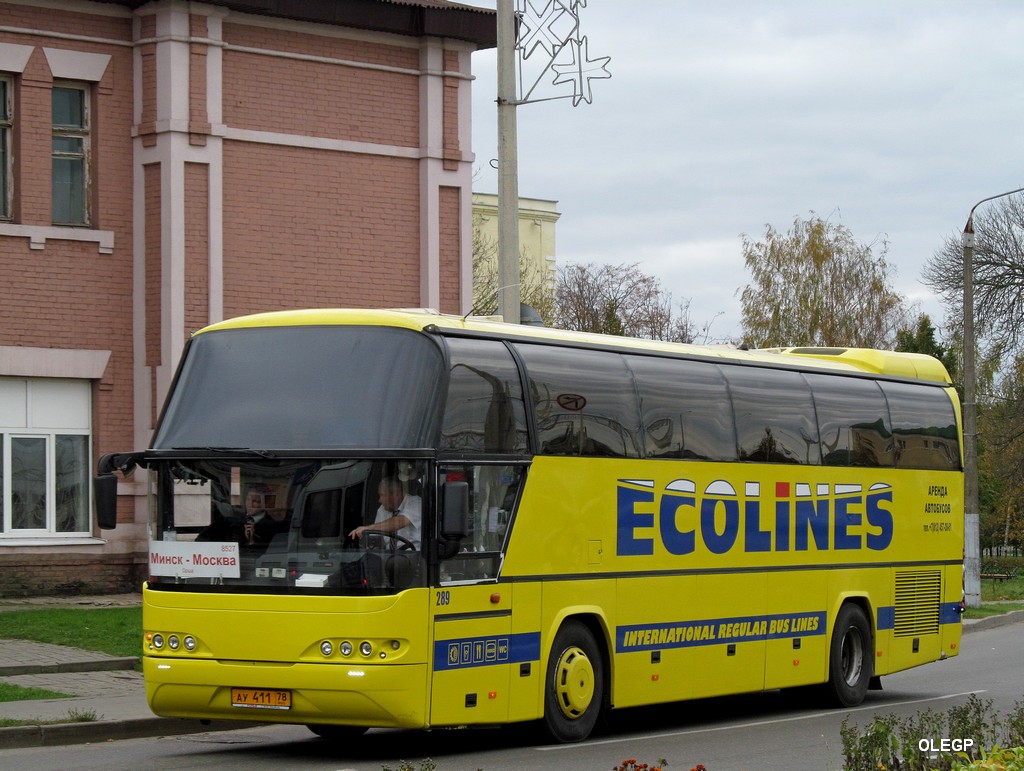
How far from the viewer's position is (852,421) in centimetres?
1772

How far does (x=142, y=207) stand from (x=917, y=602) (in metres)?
13.1

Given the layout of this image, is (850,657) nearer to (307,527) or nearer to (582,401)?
(582,401)

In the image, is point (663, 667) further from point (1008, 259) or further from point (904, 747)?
point (1008, 259)

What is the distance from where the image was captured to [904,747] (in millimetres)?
9008

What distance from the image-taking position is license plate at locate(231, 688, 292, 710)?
11.8 m

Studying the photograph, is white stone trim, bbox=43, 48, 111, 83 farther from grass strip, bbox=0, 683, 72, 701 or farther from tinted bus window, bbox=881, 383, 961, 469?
tinted bus window, bbox=881, 383, 961, 469

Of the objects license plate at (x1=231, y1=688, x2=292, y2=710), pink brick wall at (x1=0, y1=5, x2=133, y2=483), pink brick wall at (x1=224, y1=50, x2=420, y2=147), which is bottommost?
license plate at (x1=231, y1=688, x2=292, y2=710)

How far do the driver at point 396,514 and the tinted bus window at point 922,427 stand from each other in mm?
8163

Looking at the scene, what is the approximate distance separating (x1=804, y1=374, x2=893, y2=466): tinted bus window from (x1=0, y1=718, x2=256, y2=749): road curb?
269 inches

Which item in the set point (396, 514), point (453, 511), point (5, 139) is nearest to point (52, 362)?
point (5, 139)

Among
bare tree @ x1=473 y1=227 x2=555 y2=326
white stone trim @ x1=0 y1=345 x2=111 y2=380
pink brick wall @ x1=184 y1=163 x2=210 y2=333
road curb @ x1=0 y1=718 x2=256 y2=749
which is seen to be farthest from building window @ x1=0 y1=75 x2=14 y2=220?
bare tree @ x1=473 y1=227 x2=555 y2=326

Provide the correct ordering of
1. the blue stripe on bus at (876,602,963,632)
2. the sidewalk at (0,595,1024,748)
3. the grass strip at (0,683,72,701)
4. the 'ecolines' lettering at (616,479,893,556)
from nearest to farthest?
1. the sidewalk at (0,595,1024,748)
2. the 'ecolines' lettering at (616,479,893,556)
3. the grass strip at (0,683,72,701)
4. the blue stripe on bus at (876,602,963,632)

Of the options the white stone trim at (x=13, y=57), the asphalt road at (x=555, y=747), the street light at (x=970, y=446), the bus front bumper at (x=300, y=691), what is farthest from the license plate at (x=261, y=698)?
the street light at (x=970, y=446)

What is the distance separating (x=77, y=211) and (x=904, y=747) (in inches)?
742
